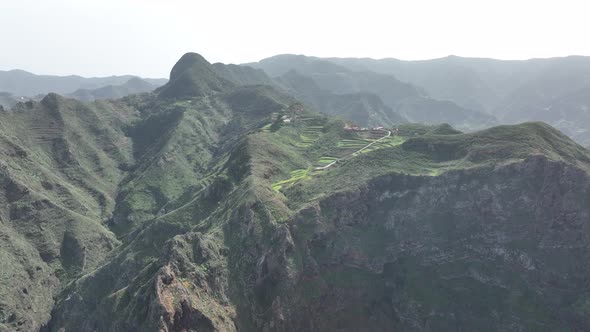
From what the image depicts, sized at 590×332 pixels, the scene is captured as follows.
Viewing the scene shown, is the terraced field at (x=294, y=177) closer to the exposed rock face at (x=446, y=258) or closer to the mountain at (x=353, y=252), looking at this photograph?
the mountain at (x=353, y=252)

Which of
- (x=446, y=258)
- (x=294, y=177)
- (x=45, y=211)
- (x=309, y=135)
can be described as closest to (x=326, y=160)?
(x=294, y=177)

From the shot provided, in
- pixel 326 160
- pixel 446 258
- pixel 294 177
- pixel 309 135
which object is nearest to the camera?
pixel 446 258

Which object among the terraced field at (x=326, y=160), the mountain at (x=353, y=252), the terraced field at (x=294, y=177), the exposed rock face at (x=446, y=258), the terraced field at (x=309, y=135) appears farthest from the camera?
the terraced field at (x=309, y=135)

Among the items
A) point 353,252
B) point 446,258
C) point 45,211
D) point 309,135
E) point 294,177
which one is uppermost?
point 309,135

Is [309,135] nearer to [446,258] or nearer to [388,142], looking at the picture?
[388,142]

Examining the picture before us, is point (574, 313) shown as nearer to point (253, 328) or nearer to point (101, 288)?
point (253, 328)

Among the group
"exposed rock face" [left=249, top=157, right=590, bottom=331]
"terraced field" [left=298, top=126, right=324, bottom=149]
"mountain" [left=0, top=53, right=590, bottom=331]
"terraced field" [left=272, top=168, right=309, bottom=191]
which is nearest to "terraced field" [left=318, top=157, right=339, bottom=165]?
"mountain" [left=0, top=53, right=590, bottom=331]

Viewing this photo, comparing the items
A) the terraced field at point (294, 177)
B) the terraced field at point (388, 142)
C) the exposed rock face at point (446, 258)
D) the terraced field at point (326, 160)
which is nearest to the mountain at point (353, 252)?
Result: the exposed rock face at point (446, 258)

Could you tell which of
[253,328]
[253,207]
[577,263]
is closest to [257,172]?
[253,207]
